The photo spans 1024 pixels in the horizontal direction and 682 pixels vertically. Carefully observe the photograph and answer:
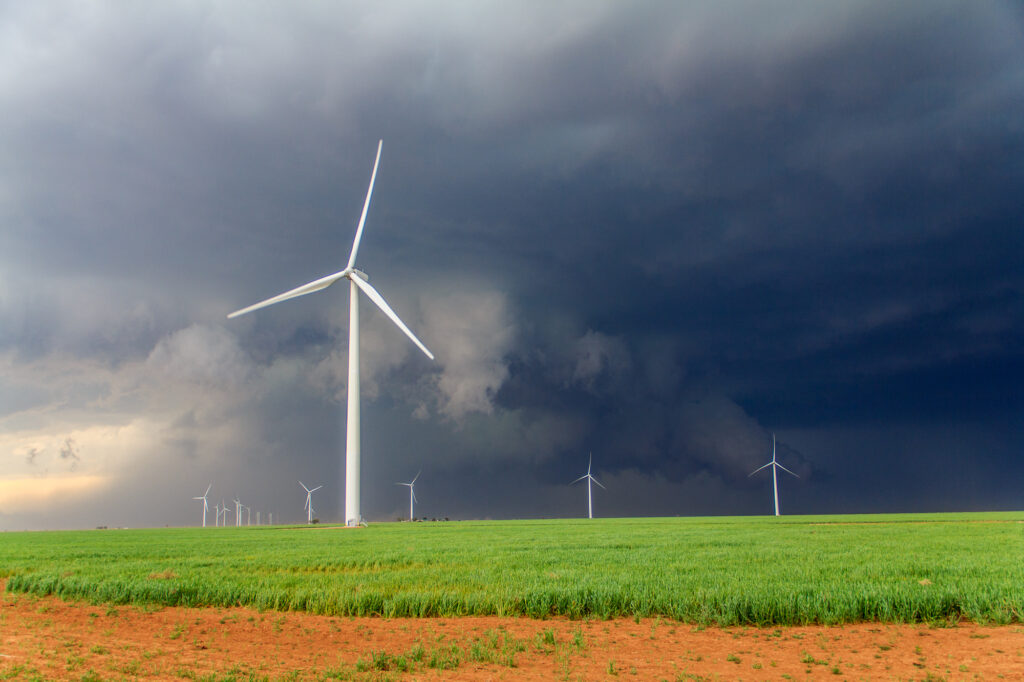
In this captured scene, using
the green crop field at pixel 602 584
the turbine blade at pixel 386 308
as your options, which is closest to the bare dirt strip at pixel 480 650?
the green crop field at pixel 602 584

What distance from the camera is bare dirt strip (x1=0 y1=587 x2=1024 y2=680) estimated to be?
1279 centimetres

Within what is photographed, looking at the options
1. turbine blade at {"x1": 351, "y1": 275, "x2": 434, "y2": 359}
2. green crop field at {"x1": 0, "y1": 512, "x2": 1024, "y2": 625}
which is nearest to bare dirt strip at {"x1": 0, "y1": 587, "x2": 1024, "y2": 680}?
green crop field at {"x1": 0, "y1": 512, "x2": 1024, "y2": 625}

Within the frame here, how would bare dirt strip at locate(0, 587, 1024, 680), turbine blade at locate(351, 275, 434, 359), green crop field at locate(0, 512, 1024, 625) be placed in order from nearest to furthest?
bare dirt strip at locate(0, 587, 1024, 680) < green crop field at locate(0, 512, 1024, 625) < turbine blade at locate(351, 275, 434, 359)

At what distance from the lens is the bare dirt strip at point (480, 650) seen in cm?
1279

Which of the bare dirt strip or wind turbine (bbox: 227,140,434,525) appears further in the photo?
wind turbine (bbox: 227,140,434,525)

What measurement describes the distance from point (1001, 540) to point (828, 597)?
3452 cm

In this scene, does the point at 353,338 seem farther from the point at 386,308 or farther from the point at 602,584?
the point at 602,584

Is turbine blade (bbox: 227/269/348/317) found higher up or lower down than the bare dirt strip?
higher up

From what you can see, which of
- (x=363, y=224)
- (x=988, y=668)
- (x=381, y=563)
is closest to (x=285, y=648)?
(x=988, y=668)

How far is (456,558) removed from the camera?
3347cm

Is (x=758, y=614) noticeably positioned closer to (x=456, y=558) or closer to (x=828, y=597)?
(x=828, y=597)

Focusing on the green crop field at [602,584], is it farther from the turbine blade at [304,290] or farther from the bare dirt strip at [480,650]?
the turbine blade at [304,290]

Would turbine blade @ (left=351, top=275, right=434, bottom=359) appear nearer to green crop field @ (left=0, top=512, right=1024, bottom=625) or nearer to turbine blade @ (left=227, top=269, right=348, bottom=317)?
turbine blade @ (left=227, top=269, right=348, bottom=317)

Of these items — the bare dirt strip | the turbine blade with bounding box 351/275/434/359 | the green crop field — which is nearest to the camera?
the bare dirt strip
